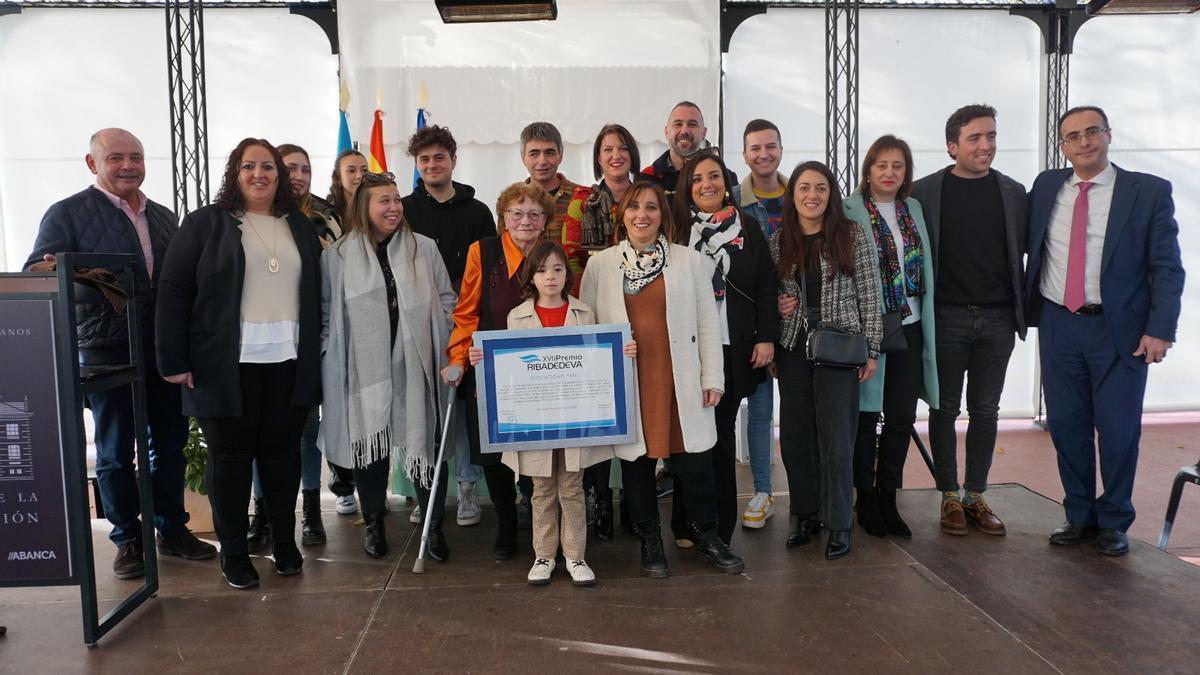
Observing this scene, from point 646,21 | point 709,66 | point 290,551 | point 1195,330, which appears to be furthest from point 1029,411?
point 290,551

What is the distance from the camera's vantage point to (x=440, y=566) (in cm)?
349

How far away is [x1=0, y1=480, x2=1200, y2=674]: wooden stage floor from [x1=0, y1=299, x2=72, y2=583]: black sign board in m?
0.33

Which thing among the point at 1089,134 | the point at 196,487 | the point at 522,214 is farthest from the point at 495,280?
the point at 1089,134

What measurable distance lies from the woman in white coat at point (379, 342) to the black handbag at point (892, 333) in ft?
6.12

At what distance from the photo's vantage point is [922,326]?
363 cm

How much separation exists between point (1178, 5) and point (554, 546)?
5.21m

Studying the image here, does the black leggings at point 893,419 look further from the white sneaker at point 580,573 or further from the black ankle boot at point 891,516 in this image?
the white sneaker at point 580,573

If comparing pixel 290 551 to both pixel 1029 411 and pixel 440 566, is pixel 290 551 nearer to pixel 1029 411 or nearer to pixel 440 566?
pixel 440 566

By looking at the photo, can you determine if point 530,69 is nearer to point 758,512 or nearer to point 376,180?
point 376,180

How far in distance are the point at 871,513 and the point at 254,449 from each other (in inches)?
105

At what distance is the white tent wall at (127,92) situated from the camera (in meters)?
6.49

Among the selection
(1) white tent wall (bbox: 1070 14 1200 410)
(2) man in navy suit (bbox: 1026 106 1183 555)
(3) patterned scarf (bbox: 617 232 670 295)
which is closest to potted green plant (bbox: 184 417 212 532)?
(3) patterned scarf (bbox: 617 232 670 295)

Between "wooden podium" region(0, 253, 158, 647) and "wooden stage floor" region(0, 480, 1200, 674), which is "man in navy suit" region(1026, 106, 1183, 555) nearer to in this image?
"wooden stage floor" region(0, 480, 1200, 674)

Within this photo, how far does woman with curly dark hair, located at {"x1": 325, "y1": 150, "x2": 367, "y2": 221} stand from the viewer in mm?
4070
